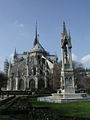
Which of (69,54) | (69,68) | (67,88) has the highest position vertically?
(69,54)

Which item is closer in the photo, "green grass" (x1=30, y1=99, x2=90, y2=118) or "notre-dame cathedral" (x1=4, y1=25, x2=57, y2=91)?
"green grass" (x1=30, y1=99, x2=90, y2=118)

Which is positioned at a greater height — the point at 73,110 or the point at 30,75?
the point at 30,75

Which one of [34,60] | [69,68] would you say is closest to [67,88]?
[69,68]

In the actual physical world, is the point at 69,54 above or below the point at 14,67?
below

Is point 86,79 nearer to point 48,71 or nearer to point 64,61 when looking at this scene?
point 48,71

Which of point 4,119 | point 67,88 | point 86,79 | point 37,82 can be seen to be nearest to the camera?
point 4,119

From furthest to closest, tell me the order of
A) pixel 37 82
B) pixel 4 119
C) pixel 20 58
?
pixel 20 58, pixel 37 82, pixel 4 119

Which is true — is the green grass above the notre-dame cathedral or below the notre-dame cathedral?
below

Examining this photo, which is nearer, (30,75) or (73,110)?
(73,110)

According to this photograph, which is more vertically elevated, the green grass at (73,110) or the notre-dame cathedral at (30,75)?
the notre-dame cathedral at (30,75)

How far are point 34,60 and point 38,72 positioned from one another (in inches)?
550

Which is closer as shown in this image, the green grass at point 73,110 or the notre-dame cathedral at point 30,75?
the green grass at point 73,110

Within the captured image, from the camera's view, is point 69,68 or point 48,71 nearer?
point 69,68

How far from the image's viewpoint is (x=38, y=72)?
10288cm
